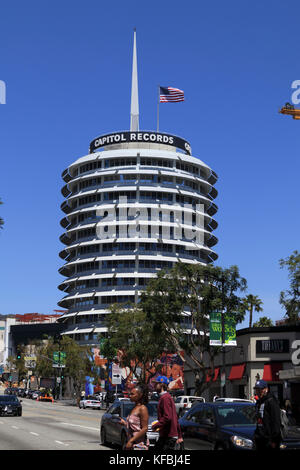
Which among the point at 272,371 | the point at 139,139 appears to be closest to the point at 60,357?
the point at 139,139

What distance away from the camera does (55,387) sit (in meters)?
128

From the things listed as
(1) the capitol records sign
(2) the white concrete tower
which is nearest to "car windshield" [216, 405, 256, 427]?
(2) the white concrete tower

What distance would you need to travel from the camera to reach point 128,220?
393 feet

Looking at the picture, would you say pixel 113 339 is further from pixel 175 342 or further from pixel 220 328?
pixel 220 328

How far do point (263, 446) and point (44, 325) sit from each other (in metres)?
160

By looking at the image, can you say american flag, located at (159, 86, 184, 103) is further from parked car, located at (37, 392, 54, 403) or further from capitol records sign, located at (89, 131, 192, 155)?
parked car, located at (37, 392, 54, 403)

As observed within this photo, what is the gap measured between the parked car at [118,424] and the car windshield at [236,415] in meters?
5.53

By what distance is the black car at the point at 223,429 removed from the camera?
14.1m

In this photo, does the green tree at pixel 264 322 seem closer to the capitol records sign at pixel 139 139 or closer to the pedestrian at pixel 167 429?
the capitol records sign at pixel 139 139

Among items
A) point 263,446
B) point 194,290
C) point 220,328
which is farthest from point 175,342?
point 263,446

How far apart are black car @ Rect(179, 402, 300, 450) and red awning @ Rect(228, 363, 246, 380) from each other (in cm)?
3862

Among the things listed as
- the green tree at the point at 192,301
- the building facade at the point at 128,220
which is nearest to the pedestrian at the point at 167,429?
the green tree at the point at 192,301

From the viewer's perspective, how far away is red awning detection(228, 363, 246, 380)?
5447cm
